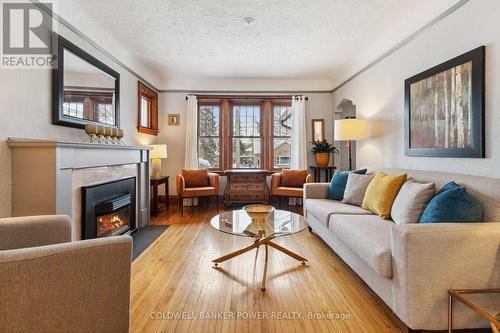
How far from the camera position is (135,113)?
14.4ft

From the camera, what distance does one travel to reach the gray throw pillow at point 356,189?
302 centimetres

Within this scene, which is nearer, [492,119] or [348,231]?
[492,119]

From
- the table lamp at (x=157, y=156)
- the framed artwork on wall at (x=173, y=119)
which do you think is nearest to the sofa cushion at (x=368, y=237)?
the table lamp at (x=157, y=156)

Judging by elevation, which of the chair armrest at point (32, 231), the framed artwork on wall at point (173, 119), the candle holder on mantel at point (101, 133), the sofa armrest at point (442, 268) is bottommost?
the sofa armrest at point (442, 268)

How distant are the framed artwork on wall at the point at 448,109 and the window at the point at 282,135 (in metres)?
2.85

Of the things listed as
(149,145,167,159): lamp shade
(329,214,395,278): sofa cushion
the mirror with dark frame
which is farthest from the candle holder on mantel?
(329,214,395,278): sofa cushion

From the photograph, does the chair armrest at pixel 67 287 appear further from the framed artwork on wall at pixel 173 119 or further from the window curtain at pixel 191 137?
the framed artwork on wall at pixel 173 119

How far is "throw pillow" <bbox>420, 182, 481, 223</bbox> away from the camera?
1696 millimetres

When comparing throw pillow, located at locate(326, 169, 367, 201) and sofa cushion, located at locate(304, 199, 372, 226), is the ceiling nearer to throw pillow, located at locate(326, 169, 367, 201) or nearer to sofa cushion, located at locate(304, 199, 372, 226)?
throw pillow, located at locate(326, 169, 367, 201)

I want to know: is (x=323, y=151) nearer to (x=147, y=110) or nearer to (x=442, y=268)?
(x=147, y=110)

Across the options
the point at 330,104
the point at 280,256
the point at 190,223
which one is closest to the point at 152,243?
the point at 190,223

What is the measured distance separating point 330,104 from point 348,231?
3.98 metres

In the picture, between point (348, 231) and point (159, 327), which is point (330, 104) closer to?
point (348, 231)

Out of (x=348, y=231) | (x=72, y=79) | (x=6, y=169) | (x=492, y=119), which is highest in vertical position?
(x=72, y=79)
